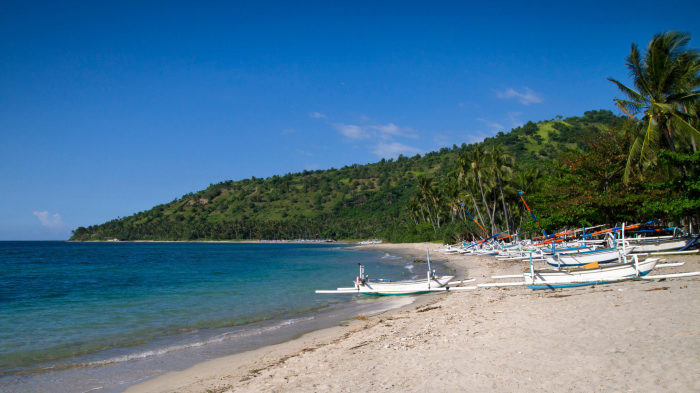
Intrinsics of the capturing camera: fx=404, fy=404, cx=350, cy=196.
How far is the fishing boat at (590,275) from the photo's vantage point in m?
12.9

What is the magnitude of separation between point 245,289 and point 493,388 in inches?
804

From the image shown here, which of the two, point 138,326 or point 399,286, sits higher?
point 399,286

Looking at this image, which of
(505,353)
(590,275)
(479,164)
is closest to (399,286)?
(590,275)

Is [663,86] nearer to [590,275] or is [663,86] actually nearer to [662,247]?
[662,247]

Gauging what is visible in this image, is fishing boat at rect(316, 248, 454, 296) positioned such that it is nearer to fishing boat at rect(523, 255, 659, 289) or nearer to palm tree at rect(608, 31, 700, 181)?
fishing boat at rect(523, 255, 659, 289)

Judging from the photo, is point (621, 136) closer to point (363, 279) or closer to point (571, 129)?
point (363, 279)

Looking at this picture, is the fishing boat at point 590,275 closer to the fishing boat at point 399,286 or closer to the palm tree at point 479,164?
the fishing boat at point 399,286

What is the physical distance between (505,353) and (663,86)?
22420 millimetres

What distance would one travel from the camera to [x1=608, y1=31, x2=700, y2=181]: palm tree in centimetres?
2138

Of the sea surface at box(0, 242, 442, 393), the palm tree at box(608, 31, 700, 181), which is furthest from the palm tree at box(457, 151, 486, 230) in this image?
the sea surface at box(0, 242, 442, 393)

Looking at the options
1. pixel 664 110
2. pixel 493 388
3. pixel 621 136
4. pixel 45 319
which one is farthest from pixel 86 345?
pixel 621 136

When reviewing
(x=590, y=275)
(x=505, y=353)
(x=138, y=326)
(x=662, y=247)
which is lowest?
(x=138, y=326)

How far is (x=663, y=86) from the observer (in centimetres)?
2197

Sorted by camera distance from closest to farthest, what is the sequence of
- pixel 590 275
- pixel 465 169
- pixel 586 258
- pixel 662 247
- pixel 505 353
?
pixel 505 353
pixel 590 275
pixel 586 258
pixel 662 247
pixel 465 169
